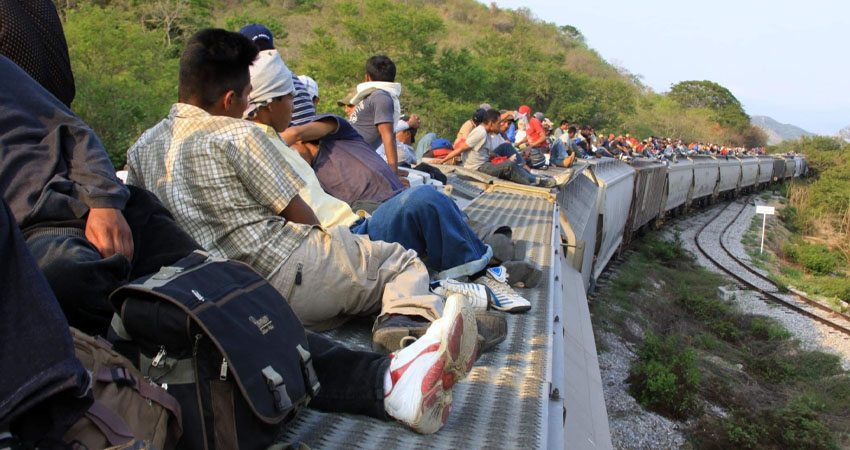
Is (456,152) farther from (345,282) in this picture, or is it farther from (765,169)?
(765,169)

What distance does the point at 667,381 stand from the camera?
23.5ft

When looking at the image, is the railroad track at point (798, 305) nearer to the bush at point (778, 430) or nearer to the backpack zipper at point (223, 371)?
the bush at point (778, 430)

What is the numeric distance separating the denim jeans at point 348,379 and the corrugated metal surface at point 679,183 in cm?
1703

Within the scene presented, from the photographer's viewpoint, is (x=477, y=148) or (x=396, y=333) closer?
(x=396, y=333)

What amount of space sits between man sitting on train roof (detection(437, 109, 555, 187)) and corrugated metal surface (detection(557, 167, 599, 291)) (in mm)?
408

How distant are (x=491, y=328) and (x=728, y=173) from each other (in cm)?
2644

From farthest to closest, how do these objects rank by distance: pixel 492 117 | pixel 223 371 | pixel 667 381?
pixel 492 117 → pixel 667 381 → pixel 223 371

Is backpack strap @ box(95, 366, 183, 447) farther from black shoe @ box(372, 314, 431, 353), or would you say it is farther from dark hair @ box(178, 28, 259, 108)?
dark hair @ box(178, 28, 259, 108)

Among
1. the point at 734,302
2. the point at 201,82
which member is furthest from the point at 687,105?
the point at 201,82

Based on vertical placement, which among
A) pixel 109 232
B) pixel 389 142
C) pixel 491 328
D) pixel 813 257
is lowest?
pixel 813 257

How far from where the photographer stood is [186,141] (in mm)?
2404

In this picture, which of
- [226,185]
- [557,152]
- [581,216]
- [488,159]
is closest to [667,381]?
[581,216]

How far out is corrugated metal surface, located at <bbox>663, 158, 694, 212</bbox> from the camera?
18297mm

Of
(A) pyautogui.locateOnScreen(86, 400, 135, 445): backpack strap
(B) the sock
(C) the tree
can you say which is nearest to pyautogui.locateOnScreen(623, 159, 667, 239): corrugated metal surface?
(B) the sock
